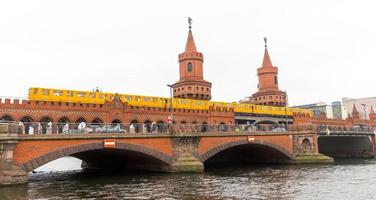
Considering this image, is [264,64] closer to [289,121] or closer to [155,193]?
[289,121]

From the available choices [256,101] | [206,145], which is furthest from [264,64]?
[206,145]

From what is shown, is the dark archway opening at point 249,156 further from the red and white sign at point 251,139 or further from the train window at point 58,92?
the train window at point 58,92

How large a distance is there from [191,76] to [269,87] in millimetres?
23372

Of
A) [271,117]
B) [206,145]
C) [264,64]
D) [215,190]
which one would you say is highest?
[264,64]

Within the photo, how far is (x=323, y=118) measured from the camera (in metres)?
83.8

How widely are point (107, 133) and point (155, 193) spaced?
10376 millimetres

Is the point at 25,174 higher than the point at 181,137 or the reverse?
the reverse

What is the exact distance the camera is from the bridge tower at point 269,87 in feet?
274

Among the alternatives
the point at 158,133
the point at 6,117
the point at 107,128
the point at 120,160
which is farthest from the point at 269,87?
the point at 6,117

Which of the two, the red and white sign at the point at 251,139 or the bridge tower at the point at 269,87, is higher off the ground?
the bridge tower at the point at 269,87

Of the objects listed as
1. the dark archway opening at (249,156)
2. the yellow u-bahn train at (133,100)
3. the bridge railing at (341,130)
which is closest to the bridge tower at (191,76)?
the yellow u-bahn train at (133,100)

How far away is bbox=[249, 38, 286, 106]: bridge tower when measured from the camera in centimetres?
8362

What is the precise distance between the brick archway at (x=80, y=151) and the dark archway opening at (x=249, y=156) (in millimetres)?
14813

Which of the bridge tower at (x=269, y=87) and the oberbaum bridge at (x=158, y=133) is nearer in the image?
the oberbaum bridge at (x=158, y=133)
